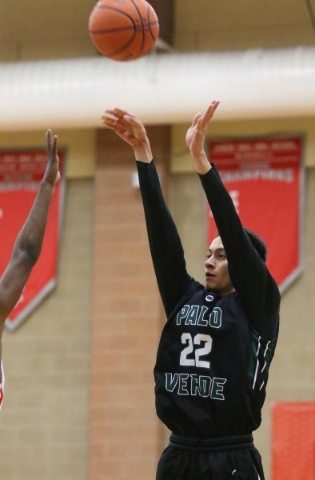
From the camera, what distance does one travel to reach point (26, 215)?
10508mm

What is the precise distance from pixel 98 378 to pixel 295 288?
253 cm

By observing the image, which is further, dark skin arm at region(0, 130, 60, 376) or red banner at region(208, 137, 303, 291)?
red banner at region(208, 137, 303, 291)

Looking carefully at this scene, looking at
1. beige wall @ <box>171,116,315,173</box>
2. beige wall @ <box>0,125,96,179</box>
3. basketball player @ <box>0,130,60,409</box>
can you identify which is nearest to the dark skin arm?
basketball player @ <box>0,130,60,409</box>

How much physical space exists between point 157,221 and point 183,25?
648 cm

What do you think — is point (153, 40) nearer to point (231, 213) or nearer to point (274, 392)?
point (231, 213)

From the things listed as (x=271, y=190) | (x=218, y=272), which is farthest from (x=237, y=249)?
(x=271, y=190)

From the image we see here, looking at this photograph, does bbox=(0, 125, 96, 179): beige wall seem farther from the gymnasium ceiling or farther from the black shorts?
the black shorts

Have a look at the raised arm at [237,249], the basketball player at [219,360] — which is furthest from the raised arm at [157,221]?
the raised arm at [237,249]

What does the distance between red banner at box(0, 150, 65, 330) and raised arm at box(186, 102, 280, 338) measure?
6.26 metres

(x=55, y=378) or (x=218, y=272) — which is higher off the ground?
(x=218, y=272)

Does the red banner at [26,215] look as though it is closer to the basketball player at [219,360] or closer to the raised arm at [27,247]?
the basketball player at [219,360]

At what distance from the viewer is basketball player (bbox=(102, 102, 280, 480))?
164 inches

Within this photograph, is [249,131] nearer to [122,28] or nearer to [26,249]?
[122,28]

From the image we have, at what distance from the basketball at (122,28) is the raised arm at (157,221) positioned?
1.66 m
